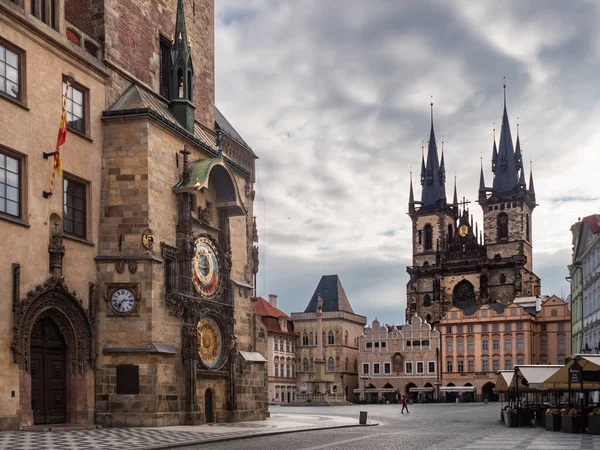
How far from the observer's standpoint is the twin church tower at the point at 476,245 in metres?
121

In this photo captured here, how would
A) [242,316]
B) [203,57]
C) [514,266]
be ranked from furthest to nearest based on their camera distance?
1. [514,266]
2. [203,57]
3. [242,316]

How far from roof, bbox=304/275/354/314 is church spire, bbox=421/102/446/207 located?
799 inches

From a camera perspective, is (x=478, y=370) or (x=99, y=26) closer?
(x=99, y=26)

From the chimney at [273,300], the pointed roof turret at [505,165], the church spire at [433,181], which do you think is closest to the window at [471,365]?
the chimney at [273,300]

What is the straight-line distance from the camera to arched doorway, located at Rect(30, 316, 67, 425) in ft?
79.5

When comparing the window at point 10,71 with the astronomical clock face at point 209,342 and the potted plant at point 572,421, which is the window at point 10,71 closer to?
the astronomical clock face at point 209,342

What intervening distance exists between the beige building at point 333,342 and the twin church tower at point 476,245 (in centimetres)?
962

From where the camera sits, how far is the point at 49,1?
25.6m

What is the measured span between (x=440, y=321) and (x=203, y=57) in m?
82.4

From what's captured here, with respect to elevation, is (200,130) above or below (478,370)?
above

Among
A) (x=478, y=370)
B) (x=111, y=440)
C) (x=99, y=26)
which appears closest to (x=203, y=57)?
(x=99, y=26)

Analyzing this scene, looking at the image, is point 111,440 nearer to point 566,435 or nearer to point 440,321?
point 566,435

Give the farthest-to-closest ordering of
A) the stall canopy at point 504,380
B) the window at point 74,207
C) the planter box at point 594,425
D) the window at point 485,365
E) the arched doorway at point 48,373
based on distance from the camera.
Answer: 1. the window at point 485,365
2. the stall canopy at point 504,380
3. the window at point 74,207
4. the planter box at point 594,425
5. the arched doorway at point 48,373

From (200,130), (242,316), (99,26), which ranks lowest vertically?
(242,316)
